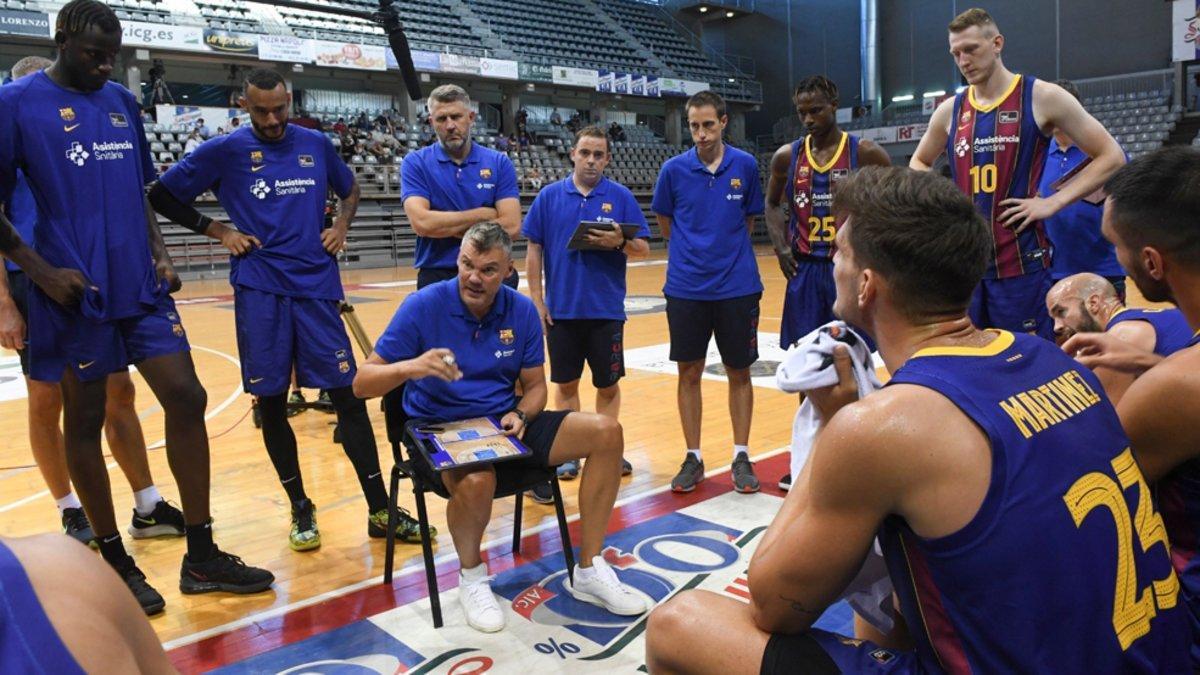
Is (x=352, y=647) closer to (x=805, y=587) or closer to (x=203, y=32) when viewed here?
(x=805, y=587)

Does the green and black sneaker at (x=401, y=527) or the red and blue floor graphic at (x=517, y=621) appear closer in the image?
the red and blue floor graphic at (x=517, y=621)

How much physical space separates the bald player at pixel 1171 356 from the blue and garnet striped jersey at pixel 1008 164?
4.73 ft

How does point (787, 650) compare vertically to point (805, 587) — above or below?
below

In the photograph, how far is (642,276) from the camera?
1608cm

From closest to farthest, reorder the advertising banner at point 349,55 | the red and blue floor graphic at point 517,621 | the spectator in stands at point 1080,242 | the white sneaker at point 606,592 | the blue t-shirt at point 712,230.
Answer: the red and blue floor graphic at point 517,621, the white sneaker at point 606,592, the blue t-shirt at point 712,230, the spectator in stands at point 1080,242, the advertising banner at point 349,55

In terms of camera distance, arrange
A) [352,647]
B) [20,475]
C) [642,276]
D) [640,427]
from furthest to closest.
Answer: [642,276], [640,427], [20,475], [352,647]

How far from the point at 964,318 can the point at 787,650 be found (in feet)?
2.17

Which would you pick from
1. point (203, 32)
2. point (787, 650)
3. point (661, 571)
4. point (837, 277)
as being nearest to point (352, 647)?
point (661, 571)

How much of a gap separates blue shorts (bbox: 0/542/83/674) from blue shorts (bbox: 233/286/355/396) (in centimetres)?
287

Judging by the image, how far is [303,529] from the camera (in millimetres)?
3664

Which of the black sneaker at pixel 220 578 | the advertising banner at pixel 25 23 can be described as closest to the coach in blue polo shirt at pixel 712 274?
the black sneaker at pixel 220 578

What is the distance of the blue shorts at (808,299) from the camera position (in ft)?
13.5

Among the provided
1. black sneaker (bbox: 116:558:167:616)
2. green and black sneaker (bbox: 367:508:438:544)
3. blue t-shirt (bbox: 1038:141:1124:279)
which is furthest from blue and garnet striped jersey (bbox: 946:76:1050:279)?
black sneaker (bbox: 116:558:167:616)

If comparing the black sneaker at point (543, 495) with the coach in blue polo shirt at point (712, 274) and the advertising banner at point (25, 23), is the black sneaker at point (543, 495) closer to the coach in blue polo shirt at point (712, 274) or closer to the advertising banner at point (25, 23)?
the coach in blue polo shirt at point (712, 274)
